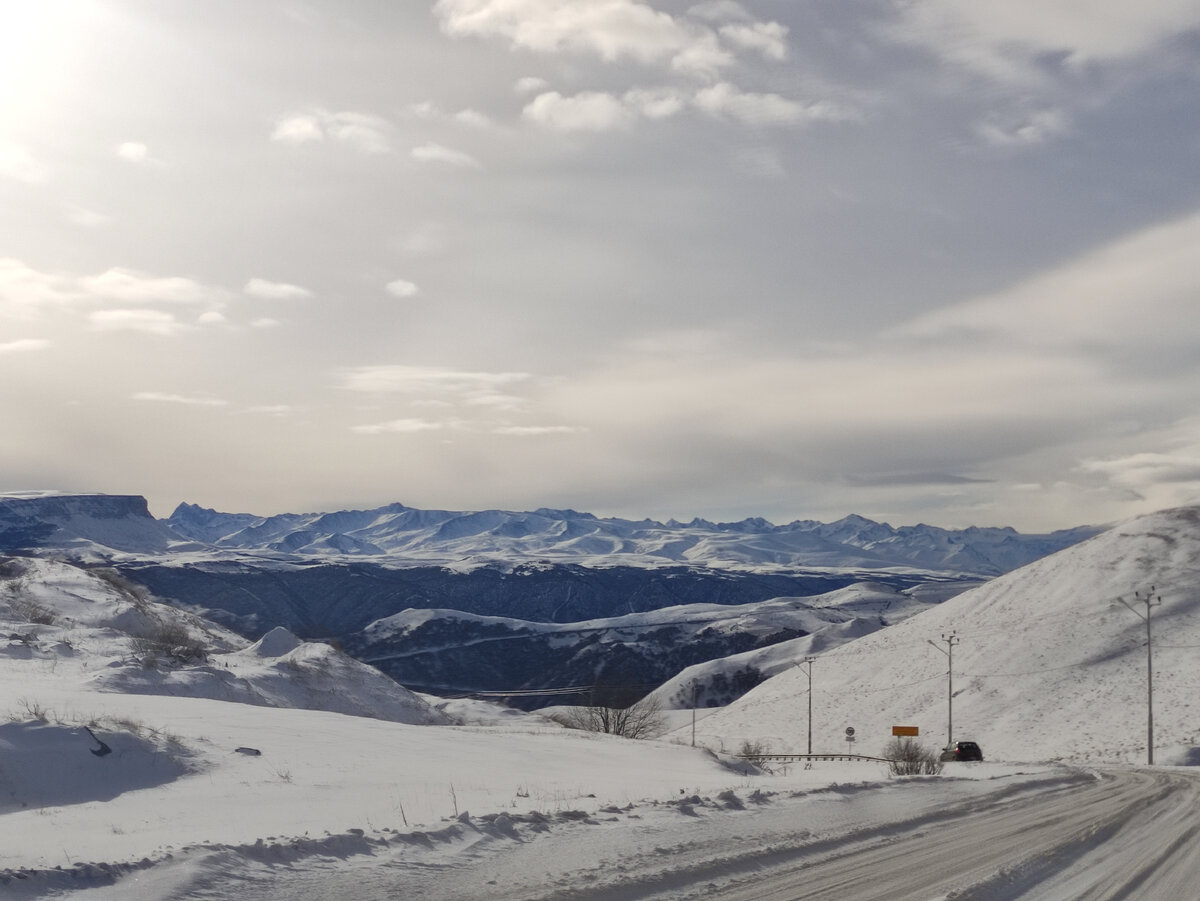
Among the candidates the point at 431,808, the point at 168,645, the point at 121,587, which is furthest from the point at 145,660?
the point at 121,587

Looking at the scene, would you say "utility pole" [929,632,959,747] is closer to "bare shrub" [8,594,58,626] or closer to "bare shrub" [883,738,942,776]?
"bare shrub" [883,738,942,776]

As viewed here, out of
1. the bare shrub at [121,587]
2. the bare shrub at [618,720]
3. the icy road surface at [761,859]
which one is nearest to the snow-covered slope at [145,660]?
the bare shrub at [121,587]

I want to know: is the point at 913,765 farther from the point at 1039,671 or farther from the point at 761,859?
the point at 1039,671

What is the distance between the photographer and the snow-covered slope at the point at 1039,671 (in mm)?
71125

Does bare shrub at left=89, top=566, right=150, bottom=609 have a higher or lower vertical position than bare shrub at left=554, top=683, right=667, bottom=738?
higher

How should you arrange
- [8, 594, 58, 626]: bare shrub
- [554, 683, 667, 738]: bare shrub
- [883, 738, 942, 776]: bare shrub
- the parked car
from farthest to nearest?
[554, 683, 667, 738]: bare shrub → [8, 594, 58, 626]: bare shrub → the parked car → [883, 738, 942, 776]: bare shrub

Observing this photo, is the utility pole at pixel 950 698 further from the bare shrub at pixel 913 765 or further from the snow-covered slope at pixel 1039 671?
the bare shrub at pixel 913 765

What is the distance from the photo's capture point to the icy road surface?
11.7 meters

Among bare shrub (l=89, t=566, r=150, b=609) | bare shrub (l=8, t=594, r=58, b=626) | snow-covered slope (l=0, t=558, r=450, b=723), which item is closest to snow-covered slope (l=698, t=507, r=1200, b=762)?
snow-covered slope (l=0, t=558, r=450, b=723)

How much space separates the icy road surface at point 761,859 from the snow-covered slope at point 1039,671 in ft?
149

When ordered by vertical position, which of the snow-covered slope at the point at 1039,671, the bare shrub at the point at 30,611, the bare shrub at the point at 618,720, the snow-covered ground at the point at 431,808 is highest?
the snow-covered ground at the point at 431,808

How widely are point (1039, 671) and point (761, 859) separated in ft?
273

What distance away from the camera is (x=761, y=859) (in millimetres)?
13766

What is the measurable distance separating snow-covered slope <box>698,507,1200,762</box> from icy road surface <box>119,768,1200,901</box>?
4527 cm
